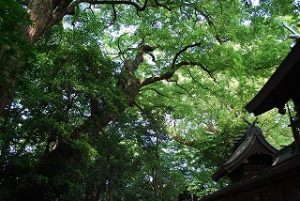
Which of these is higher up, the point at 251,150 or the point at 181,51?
the point at 181,51

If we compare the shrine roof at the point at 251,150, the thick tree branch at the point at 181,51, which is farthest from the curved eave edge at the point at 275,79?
the thick tree branch at the point at 181,51

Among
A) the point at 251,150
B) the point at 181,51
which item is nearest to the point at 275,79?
the point at 251,150

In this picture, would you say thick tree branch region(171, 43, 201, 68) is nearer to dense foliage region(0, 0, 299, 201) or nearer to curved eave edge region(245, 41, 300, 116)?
dense foliage region(0, 0, 299, 201)

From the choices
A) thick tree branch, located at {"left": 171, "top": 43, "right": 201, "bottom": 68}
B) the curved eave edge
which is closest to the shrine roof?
the curved eave edge

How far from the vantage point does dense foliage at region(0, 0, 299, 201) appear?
34.4 ft

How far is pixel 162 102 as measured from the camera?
21891 millimetres

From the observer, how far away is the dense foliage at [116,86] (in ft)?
34.4

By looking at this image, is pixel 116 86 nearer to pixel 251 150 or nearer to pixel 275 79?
pixel 251 150

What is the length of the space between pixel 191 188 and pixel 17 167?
16.5m

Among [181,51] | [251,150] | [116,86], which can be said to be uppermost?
[181,51]

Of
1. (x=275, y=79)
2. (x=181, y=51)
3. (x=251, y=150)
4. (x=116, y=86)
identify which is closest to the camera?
(x=275, y=79)

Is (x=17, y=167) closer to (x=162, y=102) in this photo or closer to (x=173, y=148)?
(x=162, y=102)

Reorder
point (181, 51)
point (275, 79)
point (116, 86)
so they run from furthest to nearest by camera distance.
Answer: point (181, 51) → point (116, 86) → point (275, 79)

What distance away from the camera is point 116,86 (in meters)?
13.8
